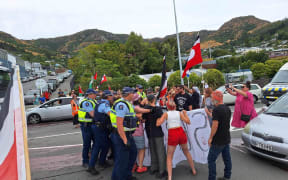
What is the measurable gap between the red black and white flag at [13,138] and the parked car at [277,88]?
12605 mm

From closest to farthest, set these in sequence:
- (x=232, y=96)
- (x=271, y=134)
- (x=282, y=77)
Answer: (x=271, y=134)
(x=282, y=77)
(x=232, y=96)

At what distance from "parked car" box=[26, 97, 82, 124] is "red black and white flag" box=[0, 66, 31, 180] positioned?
1115cm

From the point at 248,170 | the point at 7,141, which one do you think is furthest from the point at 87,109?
the point at 248,170

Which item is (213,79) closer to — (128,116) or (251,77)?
(251,77)

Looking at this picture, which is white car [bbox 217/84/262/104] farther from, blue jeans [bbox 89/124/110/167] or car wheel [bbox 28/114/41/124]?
car wheel [bbox 28/114/41/124]

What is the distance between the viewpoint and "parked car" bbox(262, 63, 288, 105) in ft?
39.0

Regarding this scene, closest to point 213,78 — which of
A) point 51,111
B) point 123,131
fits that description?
point 51,111

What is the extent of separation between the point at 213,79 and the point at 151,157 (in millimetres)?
30671

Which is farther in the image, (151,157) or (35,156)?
(35,156)

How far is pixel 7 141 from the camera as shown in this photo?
2592mm

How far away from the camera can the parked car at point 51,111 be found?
13641 millimetres

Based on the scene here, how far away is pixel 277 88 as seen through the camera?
12.0 meters

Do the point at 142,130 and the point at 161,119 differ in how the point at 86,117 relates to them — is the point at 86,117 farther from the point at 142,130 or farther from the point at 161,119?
the point at 161,119

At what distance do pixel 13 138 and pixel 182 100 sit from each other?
16.5 feet
